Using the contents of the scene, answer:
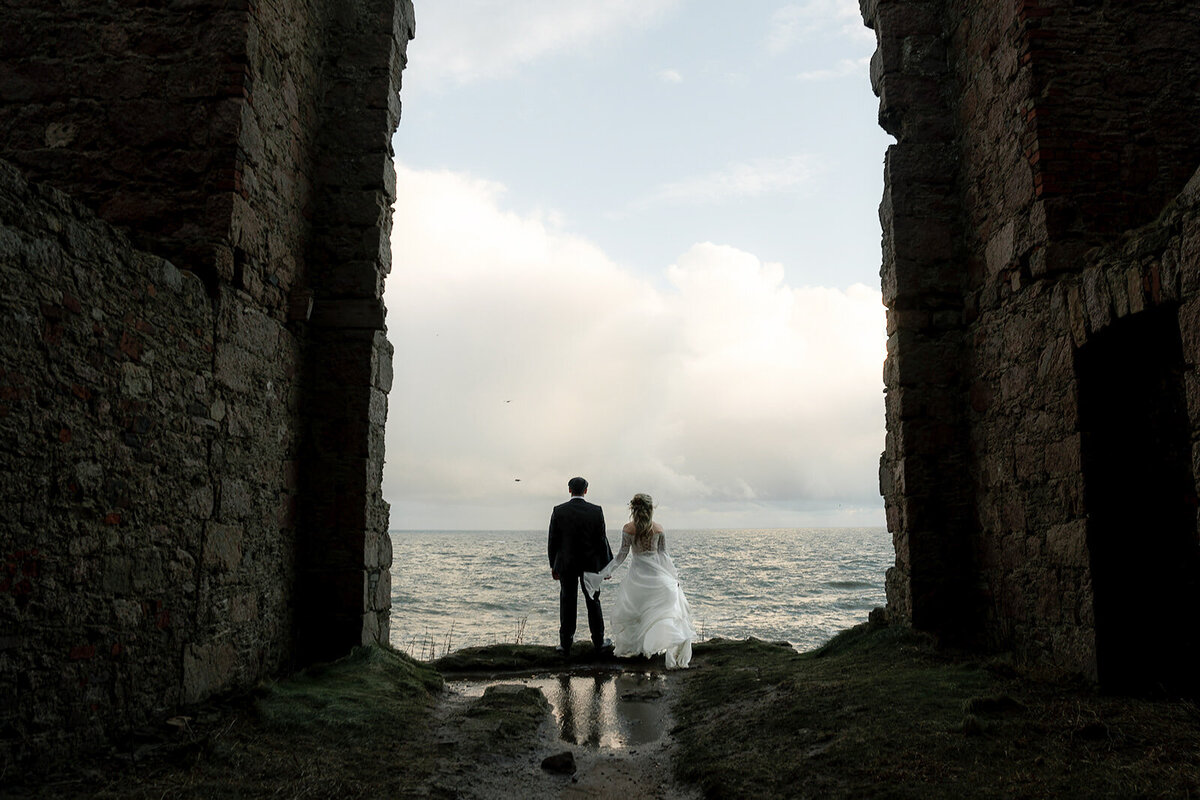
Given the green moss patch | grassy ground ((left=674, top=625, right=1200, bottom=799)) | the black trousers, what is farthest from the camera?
the black trousers

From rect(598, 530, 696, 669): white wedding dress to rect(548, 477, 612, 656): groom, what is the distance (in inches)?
7.1

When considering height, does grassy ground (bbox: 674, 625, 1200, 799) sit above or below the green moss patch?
above

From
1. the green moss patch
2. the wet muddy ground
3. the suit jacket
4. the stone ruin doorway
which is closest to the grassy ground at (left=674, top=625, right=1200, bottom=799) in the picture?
the wet muddy ground

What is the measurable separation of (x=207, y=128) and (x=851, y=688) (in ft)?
19.3

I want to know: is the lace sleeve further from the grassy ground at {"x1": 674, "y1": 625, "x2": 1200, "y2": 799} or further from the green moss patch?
the grassy ground at {"x1": 674, "y1": 625, "x2": 1200, "y2": 799}

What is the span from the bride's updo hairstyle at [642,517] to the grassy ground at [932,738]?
244cm

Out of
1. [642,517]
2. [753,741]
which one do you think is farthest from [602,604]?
[753,741]

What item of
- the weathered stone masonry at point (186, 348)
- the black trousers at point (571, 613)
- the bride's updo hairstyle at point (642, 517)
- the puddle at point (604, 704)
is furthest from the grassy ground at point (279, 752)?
the bride's updo hairstyle at point (642, 517)

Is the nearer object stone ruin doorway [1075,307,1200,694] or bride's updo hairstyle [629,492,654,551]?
stone ruin doorway [1075,307,1200,694]

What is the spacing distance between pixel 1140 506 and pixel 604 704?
399cm

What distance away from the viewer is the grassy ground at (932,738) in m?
3.42

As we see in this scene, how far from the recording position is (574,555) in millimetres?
8102

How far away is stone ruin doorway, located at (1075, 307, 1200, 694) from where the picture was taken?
489cm

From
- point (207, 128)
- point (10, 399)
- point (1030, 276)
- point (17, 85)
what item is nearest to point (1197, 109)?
point (1030, 276)
